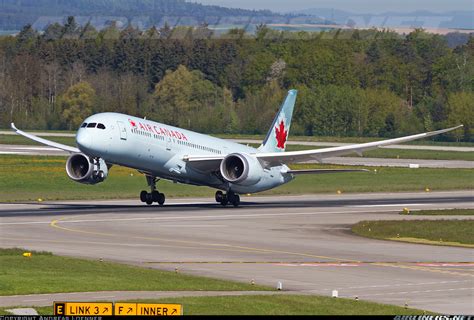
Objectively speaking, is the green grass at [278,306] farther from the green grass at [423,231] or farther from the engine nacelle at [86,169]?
the engine nacelle at [86,169]

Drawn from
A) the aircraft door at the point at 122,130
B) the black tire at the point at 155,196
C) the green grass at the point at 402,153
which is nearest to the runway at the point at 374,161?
the green grass at the point at 402,153

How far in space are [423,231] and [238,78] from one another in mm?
113751

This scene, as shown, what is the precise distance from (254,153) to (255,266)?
30593 millimetres

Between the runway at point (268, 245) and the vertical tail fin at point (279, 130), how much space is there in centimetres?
384

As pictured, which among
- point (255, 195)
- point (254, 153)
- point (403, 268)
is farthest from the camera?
point (255, 195)

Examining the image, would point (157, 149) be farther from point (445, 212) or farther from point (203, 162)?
point (445, 212)

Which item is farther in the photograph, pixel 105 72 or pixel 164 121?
pixel 105 72

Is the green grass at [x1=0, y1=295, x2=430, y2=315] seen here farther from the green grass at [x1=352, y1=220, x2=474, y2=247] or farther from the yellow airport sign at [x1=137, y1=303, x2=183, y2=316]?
the green grass at [x1=352, y1=220, x2=474, y2=247]

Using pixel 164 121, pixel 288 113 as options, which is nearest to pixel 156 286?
pixel 288 113

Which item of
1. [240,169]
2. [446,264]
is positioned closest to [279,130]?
[240,169]

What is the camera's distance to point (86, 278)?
34.6 meters

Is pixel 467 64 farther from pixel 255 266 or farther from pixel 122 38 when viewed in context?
pixel 255 266

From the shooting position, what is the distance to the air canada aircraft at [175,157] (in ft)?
204

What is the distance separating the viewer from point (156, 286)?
109ft
